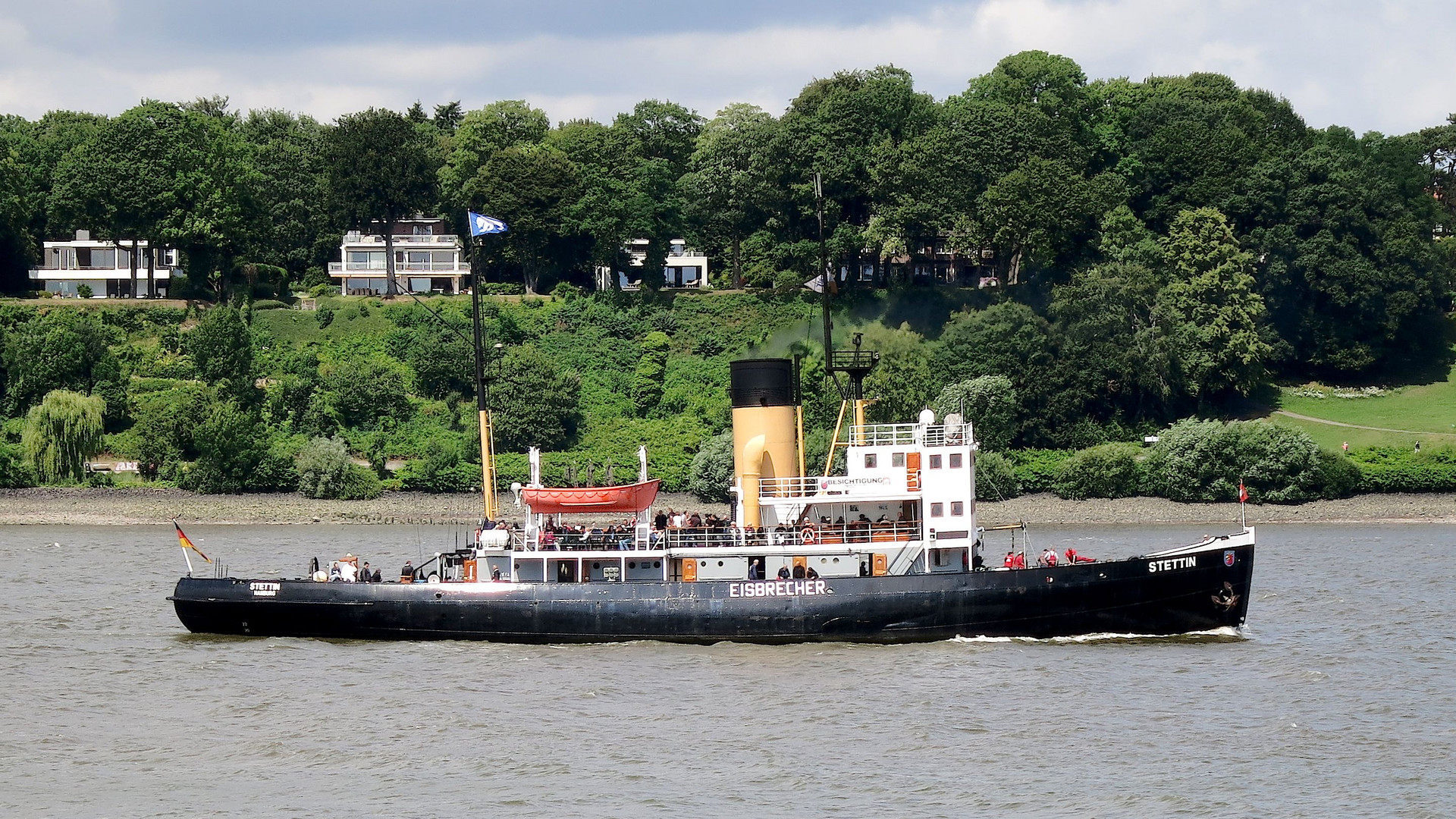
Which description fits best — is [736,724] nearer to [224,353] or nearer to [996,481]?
[996,481]

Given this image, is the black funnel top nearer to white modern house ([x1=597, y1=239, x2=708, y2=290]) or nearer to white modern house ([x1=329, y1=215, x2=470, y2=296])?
white modern house ([x1=597, y1=239, x2=708, y2=290])

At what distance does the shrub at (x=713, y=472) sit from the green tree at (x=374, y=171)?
123ft

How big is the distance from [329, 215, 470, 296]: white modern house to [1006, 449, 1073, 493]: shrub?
49808 millimetres

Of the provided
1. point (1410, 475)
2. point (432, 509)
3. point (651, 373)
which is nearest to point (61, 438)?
point (432, 509)

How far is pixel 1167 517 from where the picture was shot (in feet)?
275

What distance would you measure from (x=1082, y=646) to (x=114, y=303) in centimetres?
8567

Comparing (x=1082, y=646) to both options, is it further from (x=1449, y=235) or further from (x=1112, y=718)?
(x=1449, y=235)

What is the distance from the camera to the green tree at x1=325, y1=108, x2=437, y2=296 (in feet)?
386

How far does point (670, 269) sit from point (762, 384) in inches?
3831

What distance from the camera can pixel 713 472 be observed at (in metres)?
87.1

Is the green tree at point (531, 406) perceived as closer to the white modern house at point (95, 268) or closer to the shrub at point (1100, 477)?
the shrub at point (1100, 477)

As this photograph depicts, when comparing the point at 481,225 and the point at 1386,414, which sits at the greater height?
the point at 481,225

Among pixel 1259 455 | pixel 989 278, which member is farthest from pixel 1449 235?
pixel 1259 455

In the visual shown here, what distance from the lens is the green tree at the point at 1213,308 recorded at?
98.6 m
